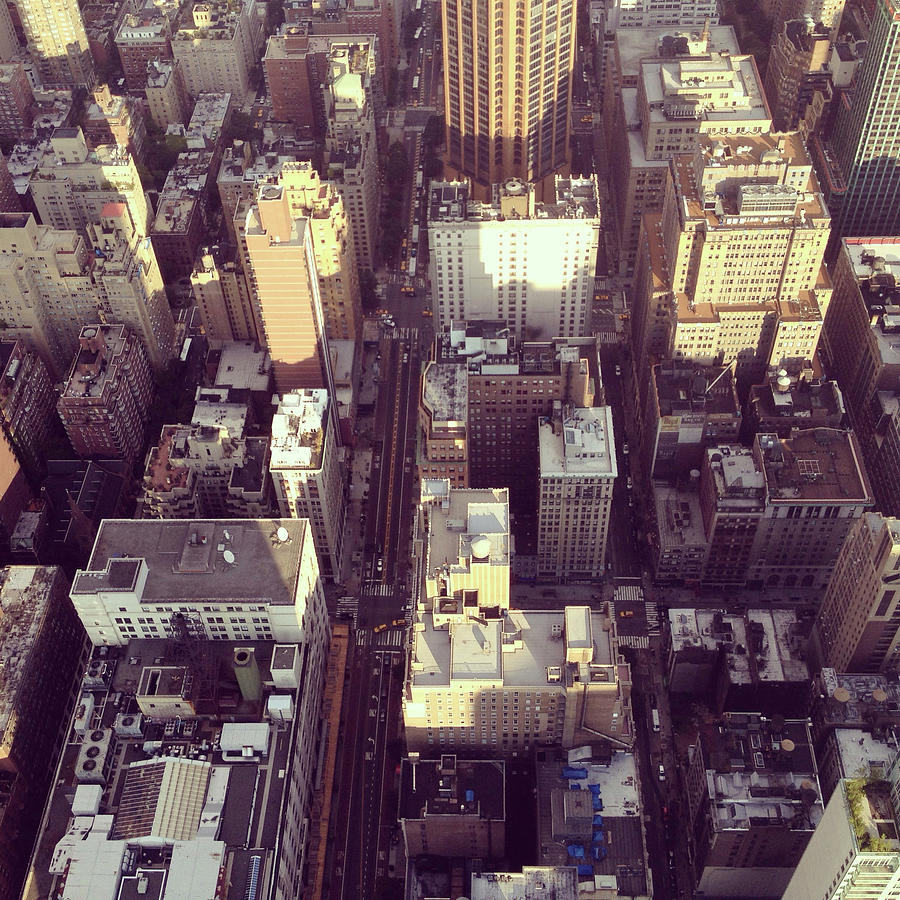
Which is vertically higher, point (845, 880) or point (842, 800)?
point (842, 800)
